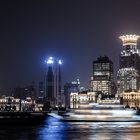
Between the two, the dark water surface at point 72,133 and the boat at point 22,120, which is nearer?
the dark water surface at point 72,133

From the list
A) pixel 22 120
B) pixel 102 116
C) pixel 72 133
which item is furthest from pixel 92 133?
pixel 102 116

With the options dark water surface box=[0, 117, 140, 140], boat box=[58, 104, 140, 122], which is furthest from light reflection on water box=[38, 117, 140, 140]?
boat box=[58, 104, 140, 122]

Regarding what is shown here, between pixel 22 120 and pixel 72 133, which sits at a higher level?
pixel 22 120

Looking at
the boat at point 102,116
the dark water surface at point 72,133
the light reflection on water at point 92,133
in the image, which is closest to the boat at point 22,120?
the boat at point 102,116

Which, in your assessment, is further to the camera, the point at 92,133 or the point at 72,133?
the point at 72,133

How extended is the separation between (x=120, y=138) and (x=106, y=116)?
10432 centimetres

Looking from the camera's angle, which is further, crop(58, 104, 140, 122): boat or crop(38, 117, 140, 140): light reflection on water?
crop(58, 104, 140, 122): boat

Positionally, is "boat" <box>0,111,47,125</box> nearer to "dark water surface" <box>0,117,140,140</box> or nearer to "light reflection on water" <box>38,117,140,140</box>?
"dark water surface" <box>0,117,140,140</box>

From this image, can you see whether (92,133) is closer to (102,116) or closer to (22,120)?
(22,120)

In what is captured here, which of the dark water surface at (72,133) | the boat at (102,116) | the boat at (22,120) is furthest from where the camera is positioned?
the boat at (102,116)

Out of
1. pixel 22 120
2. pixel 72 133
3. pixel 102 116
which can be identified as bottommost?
pixel 72 133

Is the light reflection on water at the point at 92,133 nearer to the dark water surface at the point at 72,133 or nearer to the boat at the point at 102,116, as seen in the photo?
the dark water surface at the point at 72,133

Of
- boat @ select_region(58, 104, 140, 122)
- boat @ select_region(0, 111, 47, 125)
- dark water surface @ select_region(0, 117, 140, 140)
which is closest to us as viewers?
dark water surface @ select_region(0, 117, 140, 140)

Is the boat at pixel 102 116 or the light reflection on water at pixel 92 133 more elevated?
the boat at pixel 102 116
